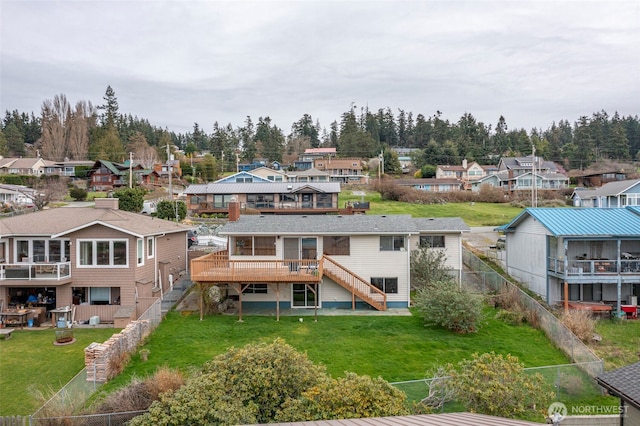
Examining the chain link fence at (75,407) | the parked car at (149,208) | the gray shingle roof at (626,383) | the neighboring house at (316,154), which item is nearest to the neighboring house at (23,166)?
the parked car at (149,208)

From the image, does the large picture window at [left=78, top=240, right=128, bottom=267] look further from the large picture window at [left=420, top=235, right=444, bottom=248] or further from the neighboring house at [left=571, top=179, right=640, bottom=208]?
the neighboring house at [left=571, top=179, right=640, bottom=208]

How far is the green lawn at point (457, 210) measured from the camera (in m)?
47.3

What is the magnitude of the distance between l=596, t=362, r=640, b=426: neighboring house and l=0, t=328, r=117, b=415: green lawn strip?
1484 centimetres

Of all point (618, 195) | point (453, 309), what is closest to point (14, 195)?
point (453, 309)

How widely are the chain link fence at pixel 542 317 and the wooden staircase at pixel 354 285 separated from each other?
6.43m

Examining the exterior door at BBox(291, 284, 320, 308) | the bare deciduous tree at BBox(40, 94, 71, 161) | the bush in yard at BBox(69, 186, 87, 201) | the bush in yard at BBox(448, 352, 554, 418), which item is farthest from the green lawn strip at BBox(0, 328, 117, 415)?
the bare deciduous tree at BBox(40, 94, 71, 161)

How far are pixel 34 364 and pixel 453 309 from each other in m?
17.1

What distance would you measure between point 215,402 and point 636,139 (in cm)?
14400

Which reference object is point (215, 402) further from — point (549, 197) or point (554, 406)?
point (549, 197)

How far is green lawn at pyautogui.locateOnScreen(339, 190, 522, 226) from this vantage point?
47.3 m

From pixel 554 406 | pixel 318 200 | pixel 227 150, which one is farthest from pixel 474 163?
pixel 554 406

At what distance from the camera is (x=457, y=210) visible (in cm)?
5234

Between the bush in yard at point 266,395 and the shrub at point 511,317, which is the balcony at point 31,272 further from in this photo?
the shrub at point 511,317

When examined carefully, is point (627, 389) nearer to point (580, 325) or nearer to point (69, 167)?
point (580, 325)
